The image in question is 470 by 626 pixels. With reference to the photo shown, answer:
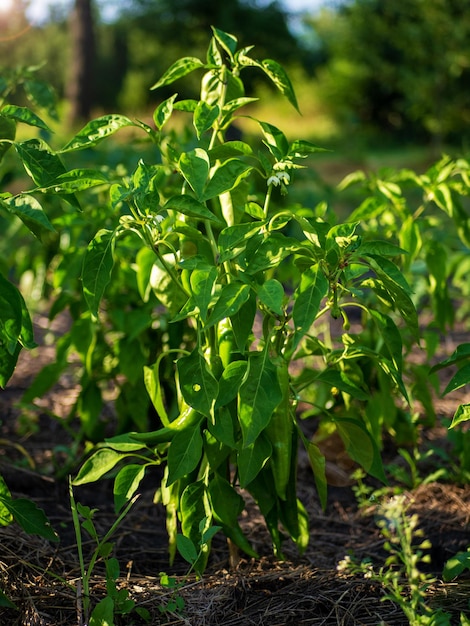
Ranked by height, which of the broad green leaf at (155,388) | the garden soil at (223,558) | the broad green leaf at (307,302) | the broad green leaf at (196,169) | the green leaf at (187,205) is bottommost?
the garden soil at (223,558)

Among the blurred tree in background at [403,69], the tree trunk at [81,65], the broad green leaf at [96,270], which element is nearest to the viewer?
the broad green leaf at [96,270]

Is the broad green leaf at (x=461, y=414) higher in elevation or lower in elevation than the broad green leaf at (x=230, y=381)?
lower

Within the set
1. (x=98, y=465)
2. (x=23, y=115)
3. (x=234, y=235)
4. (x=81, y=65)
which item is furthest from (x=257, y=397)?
(x=81, y=65)

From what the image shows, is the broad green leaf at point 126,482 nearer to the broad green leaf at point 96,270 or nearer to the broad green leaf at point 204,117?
the broad green leaf at point 96,270

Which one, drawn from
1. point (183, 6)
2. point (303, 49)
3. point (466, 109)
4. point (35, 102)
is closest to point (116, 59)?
point (183, 6)

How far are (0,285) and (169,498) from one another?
0.66m

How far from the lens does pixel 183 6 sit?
19.7 metres

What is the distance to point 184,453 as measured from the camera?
163cm

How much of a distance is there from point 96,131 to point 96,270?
312 millimetres

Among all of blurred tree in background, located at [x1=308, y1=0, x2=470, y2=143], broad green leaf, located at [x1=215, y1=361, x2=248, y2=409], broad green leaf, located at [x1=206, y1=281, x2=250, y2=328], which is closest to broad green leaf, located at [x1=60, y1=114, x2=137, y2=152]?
broad green leaf, located at [x1=206, y1=281, x2=250, y2=328]

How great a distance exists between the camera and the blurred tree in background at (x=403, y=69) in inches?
441

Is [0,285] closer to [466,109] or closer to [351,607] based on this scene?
[351,607]

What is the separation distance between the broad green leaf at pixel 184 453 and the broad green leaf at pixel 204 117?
638mm

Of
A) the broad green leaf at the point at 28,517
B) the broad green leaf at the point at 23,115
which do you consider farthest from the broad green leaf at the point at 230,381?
the broad green leaf at the point at 23,115
